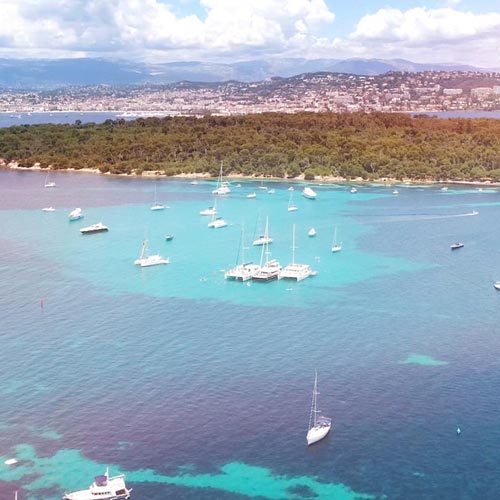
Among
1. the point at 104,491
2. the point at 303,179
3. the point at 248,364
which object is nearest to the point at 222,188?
the point at 303,179

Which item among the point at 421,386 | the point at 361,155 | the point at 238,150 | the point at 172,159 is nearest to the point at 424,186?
the point at 361,155

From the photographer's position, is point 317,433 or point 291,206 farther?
point 291,206

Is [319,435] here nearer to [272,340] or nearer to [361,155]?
[272,340]

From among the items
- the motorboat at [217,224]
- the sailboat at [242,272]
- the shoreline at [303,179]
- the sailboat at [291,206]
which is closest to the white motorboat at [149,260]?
the sailboat at [242,272]

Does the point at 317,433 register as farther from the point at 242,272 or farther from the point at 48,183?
the point at 48,183

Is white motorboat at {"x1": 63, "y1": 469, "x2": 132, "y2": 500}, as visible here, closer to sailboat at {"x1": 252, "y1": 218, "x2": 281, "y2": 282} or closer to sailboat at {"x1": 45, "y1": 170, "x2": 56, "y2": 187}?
sailboat at {"x1": 252, "y1": 218, "x2": 281, "y2": 282}
